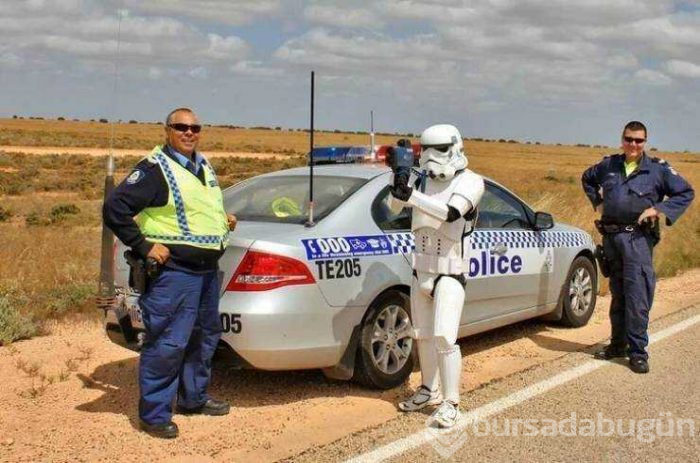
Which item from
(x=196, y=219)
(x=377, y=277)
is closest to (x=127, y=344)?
(x=196, y=219)

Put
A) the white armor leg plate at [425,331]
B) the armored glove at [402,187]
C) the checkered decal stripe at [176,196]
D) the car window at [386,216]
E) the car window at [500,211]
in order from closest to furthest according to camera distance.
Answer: the checkered decal stripe at [176,196]
the armored glove at [402,187]
the white armor leg plate at [425,331]
the car window at [386,216]
the car window at [500,211]

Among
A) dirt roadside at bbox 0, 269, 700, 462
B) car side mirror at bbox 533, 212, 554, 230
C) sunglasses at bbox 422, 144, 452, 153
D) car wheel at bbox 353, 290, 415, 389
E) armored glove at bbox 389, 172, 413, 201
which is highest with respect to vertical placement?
sunglasses at bbox 422, 144, 452, 153

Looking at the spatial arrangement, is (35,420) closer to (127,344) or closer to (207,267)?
(127,344)

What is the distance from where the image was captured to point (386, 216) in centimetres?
548

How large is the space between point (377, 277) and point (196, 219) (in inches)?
53.6

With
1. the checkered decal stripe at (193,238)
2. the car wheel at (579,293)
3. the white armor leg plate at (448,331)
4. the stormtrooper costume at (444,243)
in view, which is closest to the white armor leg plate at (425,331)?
the stormtrooper costume at (444,243)

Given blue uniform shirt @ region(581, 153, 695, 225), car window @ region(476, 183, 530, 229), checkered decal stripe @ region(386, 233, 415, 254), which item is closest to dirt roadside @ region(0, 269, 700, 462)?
checkered decal stripe @ region(386, 233, 415, 254)

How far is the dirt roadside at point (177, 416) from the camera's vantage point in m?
4.30

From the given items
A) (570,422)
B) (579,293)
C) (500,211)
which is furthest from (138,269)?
(579,293)

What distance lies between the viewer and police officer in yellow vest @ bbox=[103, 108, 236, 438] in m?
4.23

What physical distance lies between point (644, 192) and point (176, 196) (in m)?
3.71

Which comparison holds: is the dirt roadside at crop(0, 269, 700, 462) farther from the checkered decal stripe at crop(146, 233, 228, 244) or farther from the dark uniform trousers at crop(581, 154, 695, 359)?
the checkered decal stripe at crop(146, 233, 228, 244)

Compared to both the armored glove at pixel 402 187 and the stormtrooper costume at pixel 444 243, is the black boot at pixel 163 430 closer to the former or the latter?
the stormtrooper costume at pixel 444 243

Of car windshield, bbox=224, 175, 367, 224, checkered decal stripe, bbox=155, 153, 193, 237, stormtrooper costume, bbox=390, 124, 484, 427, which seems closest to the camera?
checkered decal stripe, bbox=155, 153, 193, 237
